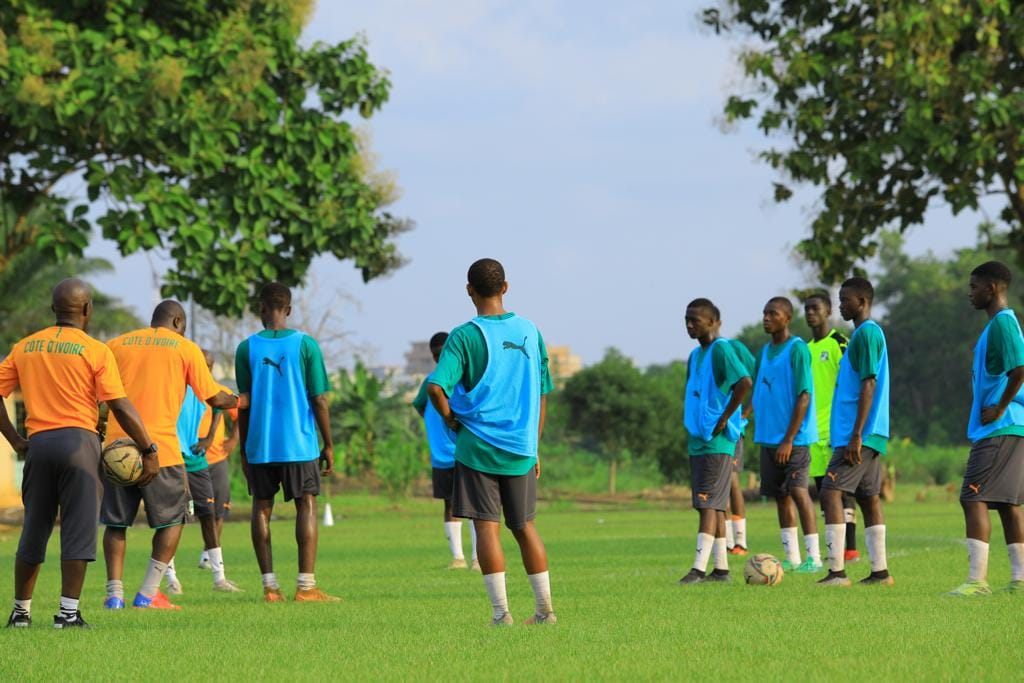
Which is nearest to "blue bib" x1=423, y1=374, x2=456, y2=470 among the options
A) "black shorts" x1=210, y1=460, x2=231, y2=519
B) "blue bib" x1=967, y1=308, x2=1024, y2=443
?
"black shorts" x1=210, y1=460, x2=231, y2=519

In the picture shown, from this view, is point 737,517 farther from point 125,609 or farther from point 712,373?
point 125,609

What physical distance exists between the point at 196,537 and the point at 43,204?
6368 millimetres

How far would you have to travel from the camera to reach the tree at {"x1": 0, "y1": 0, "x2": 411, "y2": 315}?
22.1m

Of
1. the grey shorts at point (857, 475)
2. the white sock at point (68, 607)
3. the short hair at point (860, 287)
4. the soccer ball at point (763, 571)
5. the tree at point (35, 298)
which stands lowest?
the white sock at point (68, 607)

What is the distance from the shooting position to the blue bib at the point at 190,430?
1425cm

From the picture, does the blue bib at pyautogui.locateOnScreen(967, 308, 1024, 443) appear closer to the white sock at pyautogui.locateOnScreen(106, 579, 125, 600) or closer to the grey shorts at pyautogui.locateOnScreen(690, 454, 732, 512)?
the grey shorts at pyautogui.locateOnScreen(690, 454, 732, 512)

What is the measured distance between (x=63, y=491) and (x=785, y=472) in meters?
6.92

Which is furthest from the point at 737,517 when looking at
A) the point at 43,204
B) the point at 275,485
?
the point at 43,204

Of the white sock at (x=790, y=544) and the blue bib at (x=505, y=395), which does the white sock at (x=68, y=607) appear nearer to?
the blue bib at (x=505, y=395)

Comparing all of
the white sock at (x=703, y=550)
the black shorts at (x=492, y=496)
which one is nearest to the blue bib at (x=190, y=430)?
the white sock at (x=703, y=550)

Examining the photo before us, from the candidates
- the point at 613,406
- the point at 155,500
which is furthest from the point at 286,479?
the point at 613,406

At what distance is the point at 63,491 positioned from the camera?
10.2 meters

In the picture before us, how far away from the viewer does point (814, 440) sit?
1482cm

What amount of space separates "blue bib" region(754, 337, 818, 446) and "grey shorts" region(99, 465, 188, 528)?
5.35 m
